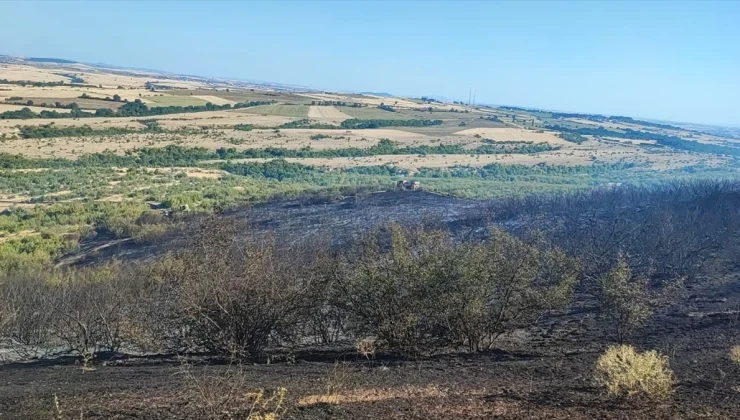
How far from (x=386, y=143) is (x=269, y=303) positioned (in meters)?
77.0

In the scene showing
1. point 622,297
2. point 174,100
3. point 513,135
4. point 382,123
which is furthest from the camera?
point 174,100

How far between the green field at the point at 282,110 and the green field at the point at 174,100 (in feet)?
38.0

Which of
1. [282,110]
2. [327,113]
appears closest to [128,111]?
[282,110]

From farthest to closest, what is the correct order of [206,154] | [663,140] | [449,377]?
[663,140] < [206,154] < [449,377]

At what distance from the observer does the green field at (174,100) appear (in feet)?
372

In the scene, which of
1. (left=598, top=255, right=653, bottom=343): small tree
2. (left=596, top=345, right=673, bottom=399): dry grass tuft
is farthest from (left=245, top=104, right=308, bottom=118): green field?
(left=596, top=345, right=673, bottom=399): dry grass tuft

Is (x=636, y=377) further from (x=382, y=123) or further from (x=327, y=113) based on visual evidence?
(x=327, y=113)

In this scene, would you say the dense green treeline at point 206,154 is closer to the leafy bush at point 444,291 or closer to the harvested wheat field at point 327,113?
the harvested wheat field at point 327,113

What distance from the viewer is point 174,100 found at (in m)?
119

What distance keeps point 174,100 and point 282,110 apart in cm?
2217

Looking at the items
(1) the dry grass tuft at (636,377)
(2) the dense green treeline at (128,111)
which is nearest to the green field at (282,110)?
(2) the dense green treeline at (128,111)

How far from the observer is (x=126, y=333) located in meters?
17.3

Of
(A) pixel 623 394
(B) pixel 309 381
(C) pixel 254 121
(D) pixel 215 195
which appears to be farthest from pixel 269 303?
(C) pixel 254 121

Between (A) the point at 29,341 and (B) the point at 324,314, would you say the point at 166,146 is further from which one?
(B) the point at 324,314
